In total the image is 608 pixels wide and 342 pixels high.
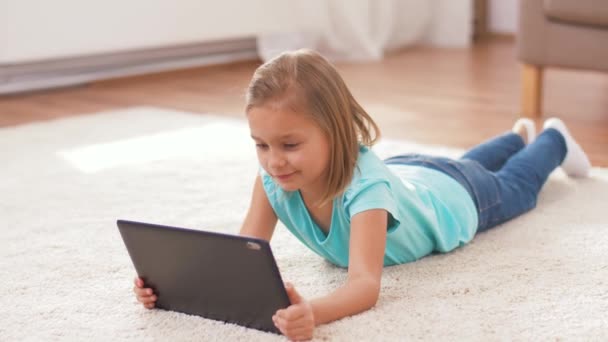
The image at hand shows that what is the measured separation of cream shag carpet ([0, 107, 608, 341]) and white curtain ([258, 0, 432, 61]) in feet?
5.70

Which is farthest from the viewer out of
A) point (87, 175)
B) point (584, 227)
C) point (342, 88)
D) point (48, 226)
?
point (87, 175)

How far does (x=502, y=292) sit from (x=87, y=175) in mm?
1062

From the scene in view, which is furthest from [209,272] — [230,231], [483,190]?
[483,190]

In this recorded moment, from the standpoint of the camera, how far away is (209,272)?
97 cm

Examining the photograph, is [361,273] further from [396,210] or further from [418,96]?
[418,96]

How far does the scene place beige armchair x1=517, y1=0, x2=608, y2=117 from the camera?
6.95 feet

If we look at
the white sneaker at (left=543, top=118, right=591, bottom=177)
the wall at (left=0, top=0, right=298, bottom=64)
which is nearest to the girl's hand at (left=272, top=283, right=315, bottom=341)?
the white sneaker at (left=543, top=118, right=591, bottom=177)

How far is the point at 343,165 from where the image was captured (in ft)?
3.51

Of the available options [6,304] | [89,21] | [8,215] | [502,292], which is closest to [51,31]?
[89,21]

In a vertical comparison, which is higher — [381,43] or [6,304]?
[6,304]

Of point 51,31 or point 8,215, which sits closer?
point 8,215

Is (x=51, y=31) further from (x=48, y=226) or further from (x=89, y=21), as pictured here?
(x=48, y=226)

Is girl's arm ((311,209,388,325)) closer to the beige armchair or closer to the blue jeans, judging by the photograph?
the blue jeans

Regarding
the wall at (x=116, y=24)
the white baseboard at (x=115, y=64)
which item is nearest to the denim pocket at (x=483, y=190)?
the wall at (x=116, y=24)
